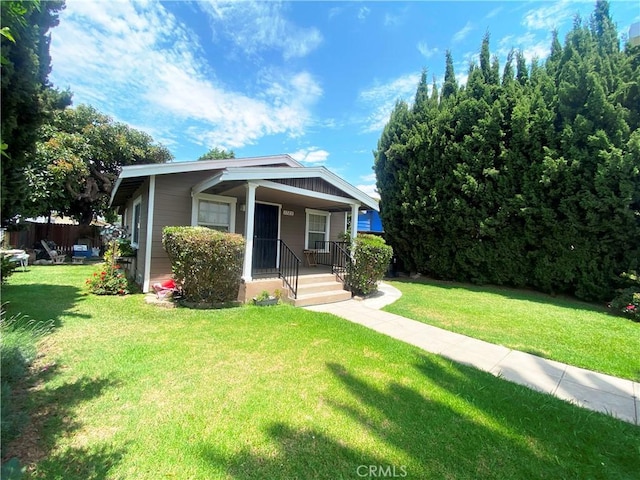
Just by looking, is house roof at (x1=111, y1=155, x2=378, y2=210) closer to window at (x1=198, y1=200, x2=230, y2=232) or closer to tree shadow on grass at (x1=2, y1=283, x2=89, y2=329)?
window at (x1=198, y1=200, x2=230, y2=232)

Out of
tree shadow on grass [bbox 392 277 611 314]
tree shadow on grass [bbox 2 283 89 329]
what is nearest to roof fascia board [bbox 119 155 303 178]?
tree shadow on grass [bbox 2 283 89 329]

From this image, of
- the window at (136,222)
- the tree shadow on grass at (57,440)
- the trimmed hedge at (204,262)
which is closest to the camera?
the tree shadow on grass at (57,440)

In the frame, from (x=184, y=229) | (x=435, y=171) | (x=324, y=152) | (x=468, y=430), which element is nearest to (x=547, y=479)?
(x=468, y=430)

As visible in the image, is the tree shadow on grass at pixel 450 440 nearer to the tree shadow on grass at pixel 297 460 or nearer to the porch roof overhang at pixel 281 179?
the tree shadow on grass at pixel 297 460

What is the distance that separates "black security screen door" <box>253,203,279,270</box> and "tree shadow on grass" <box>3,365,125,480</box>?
5977 mm

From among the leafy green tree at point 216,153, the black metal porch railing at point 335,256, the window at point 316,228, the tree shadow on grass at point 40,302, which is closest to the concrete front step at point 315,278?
the black metal porch railing at point 335,256

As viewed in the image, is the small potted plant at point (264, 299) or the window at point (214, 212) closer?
the small potted plant at point (264, 299)

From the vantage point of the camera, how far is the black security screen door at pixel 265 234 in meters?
8.76

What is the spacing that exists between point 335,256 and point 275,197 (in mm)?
2914

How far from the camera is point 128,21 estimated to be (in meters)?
5.75

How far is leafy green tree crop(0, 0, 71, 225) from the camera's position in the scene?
3346 mm

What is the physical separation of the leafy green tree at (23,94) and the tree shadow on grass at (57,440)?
2.70 metres

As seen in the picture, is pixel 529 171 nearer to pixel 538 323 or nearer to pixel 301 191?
pixel 538 323

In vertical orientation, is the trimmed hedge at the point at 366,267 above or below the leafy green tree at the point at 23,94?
below
